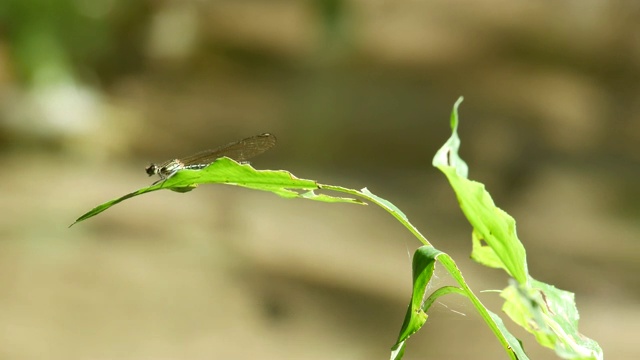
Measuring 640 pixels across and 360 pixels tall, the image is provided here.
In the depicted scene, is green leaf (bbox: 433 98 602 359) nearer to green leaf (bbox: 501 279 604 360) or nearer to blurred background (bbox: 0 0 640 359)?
green leaf (bbox: 501 279 604 360)

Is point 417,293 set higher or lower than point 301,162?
lower

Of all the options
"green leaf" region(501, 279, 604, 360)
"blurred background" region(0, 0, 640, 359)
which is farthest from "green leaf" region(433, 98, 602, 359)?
"blurred background" region(0, 0, 640, 359)

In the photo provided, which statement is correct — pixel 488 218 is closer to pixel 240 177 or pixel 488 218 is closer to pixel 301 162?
pixel 240 177

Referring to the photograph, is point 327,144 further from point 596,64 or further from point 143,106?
point 596,64

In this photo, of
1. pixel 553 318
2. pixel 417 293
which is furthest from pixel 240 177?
pixel 553 318

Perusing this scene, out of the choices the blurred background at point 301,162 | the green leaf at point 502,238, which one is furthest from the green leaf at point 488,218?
the blurred background at point 301,162

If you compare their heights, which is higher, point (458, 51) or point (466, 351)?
point (458, 51)

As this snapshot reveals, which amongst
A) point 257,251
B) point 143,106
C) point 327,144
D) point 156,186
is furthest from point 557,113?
point 156,186

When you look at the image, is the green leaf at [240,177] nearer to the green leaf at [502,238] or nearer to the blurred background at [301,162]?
the green leaf at [502,238]
